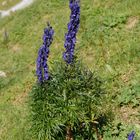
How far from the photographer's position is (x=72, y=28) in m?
9.40

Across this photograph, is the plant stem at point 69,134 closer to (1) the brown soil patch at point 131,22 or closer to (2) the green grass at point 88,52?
(2) the green grass at point 88,52

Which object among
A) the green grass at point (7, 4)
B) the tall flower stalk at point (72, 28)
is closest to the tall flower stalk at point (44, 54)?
the tall flower stalk at point (72, 28)

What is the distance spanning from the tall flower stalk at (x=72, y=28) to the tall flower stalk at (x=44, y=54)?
1.31ft

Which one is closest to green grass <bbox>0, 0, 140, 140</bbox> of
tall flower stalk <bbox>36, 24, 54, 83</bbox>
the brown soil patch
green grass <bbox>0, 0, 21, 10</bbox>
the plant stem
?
the brown soil patch

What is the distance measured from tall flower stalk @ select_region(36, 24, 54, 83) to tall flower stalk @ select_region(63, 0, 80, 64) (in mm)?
398

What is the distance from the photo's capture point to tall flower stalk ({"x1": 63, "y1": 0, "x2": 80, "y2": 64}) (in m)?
9.34

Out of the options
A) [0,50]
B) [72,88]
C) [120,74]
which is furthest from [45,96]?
[0,50]

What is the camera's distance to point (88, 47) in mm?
15562

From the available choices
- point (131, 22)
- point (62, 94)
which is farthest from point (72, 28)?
point (131, 22)

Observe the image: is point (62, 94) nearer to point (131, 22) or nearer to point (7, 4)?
point (131, 22)

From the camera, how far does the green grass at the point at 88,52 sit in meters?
12.0

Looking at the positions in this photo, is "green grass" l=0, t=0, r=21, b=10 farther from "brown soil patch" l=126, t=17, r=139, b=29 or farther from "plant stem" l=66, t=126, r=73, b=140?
"plant stem" l=66, t=126, r=73, b=140

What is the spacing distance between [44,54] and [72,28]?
0.86 m

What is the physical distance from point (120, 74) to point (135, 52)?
3.80 feet
